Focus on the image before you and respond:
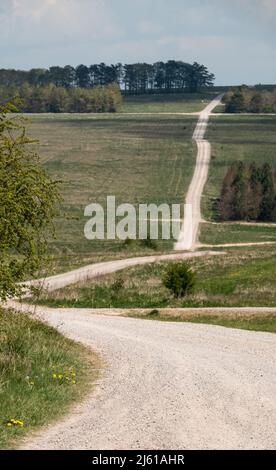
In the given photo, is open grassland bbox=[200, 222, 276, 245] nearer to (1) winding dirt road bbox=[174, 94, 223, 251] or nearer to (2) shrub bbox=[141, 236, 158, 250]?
(1) winding dirt road bbox=[174, 94, 223, 251]

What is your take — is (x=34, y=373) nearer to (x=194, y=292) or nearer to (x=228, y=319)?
(x=228, y=319)

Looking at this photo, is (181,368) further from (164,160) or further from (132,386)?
(164,160)

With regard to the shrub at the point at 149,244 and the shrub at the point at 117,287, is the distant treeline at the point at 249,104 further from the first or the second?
the shrub at the point at 117,287

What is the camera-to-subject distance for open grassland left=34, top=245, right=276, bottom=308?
34.1 metres

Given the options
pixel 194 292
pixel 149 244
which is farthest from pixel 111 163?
pixel 194 292

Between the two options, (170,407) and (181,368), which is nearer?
(170,407)

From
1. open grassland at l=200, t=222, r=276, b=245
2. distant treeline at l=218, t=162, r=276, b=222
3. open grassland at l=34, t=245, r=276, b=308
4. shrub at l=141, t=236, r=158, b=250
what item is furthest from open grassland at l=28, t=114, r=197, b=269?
open grassland at l=34, t=245, r=276, b=308

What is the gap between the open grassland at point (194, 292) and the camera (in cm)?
3409

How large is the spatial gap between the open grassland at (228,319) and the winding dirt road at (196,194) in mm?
37383

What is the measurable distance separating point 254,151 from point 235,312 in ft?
314

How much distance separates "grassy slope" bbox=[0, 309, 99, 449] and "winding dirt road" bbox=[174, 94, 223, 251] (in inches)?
1945

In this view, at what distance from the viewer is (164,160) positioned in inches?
4865

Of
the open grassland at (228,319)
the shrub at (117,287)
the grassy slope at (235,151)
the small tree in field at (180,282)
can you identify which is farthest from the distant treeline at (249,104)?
the open grassland at (228,319)

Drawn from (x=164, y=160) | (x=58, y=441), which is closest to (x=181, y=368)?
(x=58, y=441)
